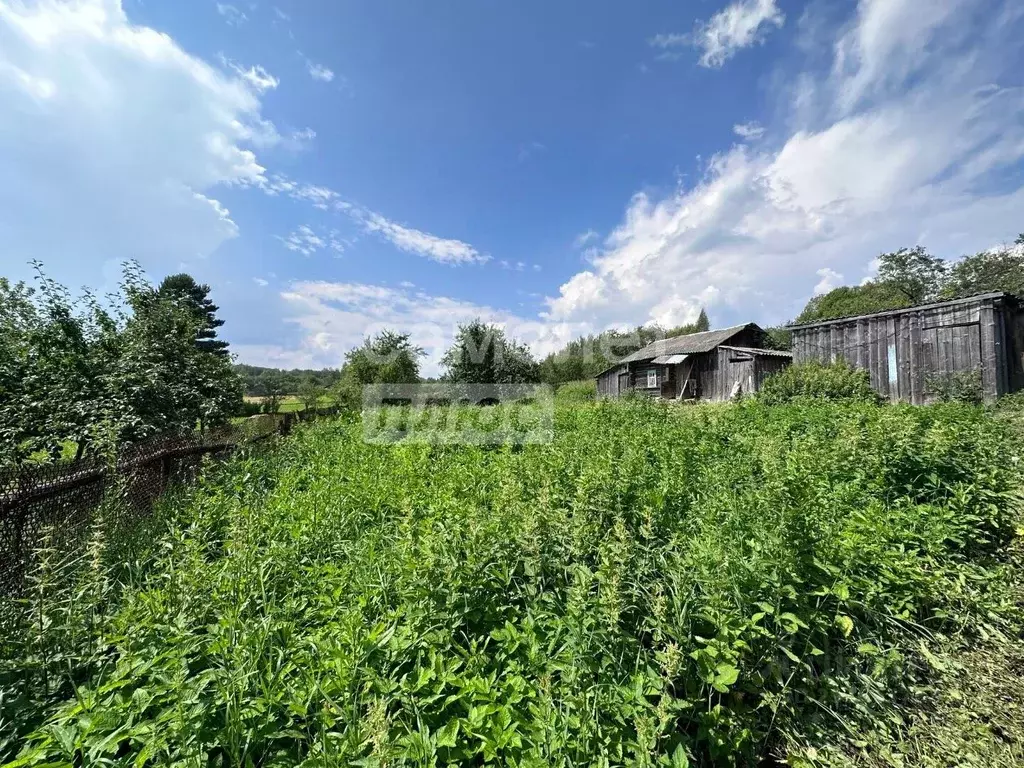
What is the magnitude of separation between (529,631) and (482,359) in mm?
18095

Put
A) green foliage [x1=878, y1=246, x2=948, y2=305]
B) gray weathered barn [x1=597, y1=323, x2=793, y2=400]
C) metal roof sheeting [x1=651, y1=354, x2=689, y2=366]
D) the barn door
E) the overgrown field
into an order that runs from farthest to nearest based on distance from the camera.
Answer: green foliage [x1=878, y1=246, x2=948, y2=305]
metal roof sheeting [x1=651, y1=354, x2=689, y2=366]
gray weathered barn [x1=597, y1=323, x2=793, y2=400]
the barn door
the overgrown field

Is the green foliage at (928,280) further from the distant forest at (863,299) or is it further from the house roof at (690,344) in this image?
the house roof at (690,344)

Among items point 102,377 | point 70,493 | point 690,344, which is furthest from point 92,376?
point 690,344

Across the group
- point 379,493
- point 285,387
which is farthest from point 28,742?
point 285,387

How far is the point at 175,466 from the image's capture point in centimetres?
544

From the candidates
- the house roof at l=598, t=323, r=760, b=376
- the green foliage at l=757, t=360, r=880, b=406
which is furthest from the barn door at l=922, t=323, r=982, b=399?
the house roof at l=598, t=323, r=760, b=376

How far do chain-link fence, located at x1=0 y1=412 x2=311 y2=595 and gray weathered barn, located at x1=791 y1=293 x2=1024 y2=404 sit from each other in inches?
658

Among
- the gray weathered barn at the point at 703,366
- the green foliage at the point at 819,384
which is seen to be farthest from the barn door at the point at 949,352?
the gray weathered barn at the point at 703,366

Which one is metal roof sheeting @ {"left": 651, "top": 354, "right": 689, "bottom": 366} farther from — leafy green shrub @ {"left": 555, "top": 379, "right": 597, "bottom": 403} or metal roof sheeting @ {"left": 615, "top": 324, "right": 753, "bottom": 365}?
leafy green shrub @ {"left": 555, "top": 379, "right": 597, "bottom": 403}

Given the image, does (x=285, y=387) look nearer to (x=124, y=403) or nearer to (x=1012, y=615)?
(x=124, y=403)

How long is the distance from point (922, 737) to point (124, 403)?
890 centimetres

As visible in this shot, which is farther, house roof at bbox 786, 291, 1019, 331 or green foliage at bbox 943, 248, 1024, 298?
green foliage at bbox 943, 248, 1024, 298

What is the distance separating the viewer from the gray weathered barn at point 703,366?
55.6ft

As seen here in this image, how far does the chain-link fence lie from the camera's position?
3.18 metres
